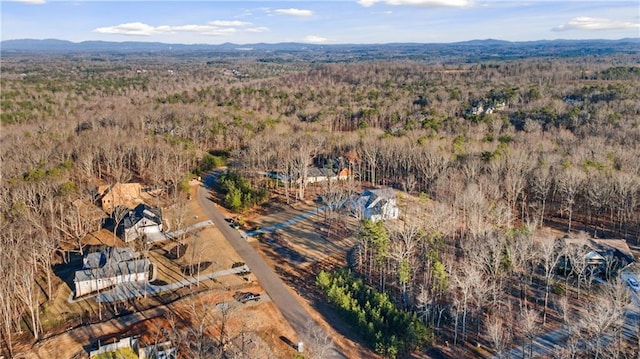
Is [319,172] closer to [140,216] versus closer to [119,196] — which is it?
[119,196]

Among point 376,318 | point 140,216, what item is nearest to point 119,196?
point 140,216

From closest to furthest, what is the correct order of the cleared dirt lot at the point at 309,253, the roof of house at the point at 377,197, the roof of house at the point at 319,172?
the cleared dirt lot at the point at 309,253, the roof of house at the point at 377,197, the roof of house at the point at 319,172

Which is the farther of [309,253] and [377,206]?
[377,206]

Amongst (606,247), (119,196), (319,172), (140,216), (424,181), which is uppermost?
(319,172)

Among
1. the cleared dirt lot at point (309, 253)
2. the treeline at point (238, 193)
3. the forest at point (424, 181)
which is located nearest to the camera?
the cleared dirt lot at point (309, 253)

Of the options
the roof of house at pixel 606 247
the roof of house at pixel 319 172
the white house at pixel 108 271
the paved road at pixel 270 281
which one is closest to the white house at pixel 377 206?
the paved road at pixel 270 281

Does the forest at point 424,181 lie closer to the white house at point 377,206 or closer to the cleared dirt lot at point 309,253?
the cleared dirt lot at point 309,253

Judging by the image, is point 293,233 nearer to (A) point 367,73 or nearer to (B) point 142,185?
(B) point 142,185

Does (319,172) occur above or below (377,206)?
above

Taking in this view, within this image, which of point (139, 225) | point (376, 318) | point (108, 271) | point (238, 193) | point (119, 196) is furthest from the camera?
point (238, 193)
